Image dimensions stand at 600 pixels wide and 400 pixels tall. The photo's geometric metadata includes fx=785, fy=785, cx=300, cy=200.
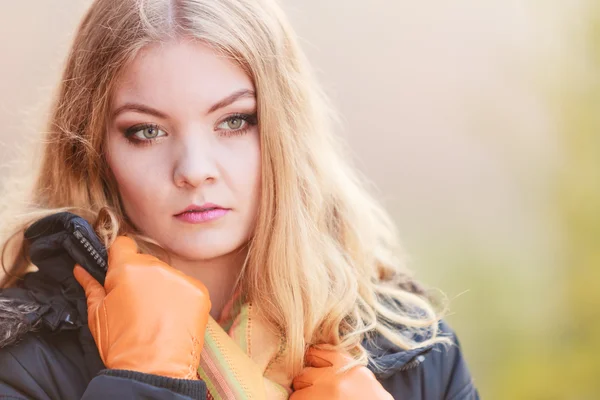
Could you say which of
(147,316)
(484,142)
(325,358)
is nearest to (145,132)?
(147,316)

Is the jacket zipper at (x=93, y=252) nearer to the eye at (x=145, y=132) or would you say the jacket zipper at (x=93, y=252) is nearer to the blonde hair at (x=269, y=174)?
the blonde hair at (x=269, y=174)

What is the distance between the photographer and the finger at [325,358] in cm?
150

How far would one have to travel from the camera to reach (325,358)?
60.1 inches

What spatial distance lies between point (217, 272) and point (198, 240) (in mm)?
144

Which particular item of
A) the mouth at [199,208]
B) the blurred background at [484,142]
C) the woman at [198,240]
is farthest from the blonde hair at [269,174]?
the blurred background at [484,142]

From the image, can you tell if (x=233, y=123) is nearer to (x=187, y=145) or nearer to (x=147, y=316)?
(x=187, y=145)

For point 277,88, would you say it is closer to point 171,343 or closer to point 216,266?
point 216,266

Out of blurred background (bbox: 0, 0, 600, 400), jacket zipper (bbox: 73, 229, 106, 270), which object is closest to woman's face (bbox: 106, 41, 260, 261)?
jacket zipper (bbox: 73, 229, 106, 270)

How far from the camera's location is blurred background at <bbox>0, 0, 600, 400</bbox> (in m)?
2.77

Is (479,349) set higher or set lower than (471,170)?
lower

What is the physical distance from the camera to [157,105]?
141 cm

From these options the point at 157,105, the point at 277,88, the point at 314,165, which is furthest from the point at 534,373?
the point at 157,105

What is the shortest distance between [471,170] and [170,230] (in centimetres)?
209

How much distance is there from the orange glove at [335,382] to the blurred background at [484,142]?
1285mm
